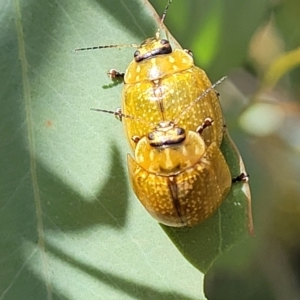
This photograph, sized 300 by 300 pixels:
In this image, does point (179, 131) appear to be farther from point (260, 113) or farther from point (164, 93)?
point (260, 113)

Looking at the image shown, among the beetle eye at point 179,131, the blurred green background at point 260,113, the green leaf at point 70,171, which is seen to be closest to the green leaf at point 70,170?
the green leaf at point 70,171

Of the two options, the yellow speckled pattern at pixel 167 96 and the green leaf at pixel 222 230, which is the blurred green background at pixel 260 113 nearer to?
the yellow speckled pattern at pixel 167 96

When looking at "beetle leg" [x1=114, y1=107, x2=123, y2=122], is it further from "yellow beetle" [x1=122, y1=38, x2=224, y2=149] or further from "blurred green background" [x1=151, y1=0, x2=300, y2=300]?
"blurred green background" [x1=151, y1=0, x2=300, y2=300]

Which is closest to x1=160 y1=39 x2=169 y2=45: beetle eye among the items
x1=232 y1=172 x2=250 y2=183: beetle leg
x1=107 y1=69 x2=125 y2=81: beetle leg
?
x1=107 y1=69 x2=125 y2=81: beetle leg

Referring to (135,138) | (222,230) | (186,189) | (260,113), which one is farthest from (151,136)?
(260,113)

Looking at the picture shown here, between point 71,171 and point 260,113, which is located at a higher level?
point 71,171
